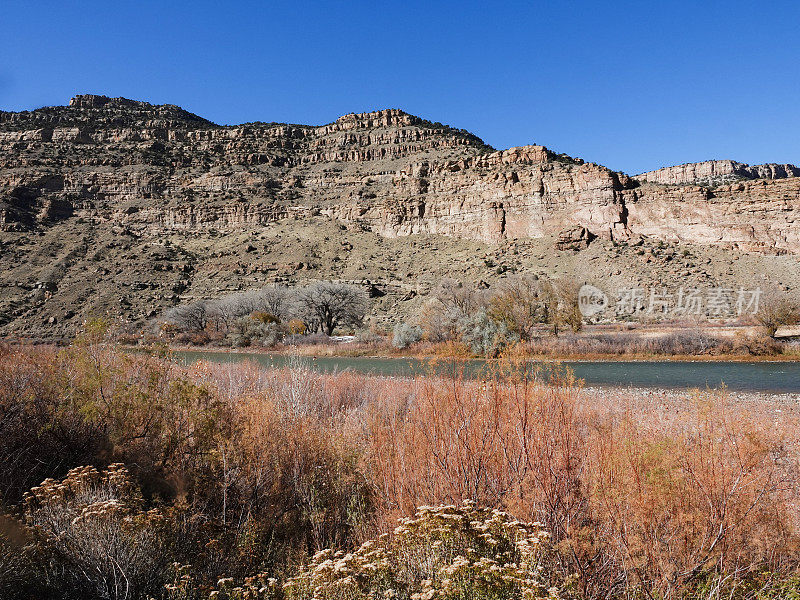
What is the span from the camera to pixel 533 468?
3.37 meters

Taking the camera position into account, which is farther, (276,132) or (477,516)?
(276,132)

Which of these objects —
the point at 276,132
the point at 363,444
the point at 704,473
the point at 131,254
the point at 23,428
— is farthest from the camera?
the point at 276,132

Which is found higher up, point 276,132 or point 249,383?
point 276,132

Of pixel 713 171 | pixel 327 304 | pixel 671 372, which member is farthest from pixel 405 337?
pixel 713 171

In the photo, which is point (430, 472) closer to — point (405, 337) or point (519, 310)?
point (405, 337)

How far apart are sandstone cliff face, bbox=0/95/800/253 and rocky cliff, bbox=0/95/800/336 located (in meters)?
0.21

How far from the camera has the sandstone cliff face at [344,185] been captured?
168 ft

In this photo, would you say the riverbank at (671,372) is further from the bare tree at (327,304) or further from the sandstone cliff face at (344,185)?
the sandstone cliff face at (344,185)

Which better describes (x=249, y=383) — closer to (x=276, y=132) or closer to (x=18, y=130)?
(x=276, y=132)

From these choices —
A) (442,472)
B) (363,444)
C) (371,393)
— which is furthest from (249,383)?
(442,472)

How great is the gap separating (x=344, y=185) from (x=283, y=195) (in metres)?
9.95

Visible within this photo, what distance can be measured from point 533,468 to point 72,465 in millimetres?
4695

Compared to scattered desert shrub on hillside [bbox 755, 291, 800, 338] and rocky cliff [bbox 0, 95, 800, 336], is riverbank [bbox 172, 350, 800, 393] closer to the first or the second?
scattered desert shrub on hillside [bbox 755, 291, 800, 338]

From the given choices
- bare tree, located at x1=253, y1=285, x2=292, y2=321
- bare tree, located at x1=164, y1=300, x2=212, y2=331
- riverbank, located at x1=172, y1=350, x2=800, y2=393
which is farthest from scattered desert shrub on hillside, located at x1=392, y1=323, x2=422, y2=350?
bare tree, located at x1=164, y1=300, x2=212, y2=331
